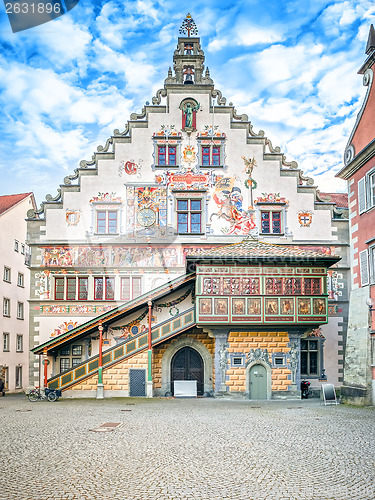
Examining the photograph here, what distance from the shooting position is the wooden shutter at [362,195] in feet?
77.8

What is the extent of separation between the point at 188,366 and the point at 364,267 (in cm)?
1005

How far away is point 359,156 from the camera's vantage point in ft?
77.0

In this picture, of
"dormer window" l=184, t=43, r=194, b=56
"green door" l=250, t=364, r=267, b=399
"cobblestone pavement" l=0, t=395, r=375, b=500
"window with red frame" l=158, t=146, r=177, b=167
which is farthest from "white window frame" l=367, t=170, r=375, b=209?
"dormer window" l=184, t=43, r=194, b=56

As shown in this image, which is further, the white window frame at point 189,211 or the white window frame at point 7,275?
the white window frame at point 7,275

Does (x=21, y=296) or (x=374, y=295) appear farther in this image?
(x=21, y=296)

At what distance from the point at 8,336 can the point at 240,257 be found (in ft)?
65.8

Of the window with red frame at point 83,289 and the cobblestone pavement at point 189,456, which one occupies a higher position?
the window with red frame at point 83,289

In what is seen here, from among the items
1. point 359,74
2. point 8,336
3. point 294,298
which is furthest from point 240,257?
point 8,336

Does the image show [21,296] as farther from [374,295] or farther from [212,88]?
[374,295]

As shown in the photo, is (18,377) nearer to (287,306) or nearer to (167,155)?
(167,155)

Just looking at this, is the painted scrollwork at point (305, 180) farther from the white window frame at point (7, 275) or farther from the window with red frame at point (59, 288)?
the white window frame at point (7, 275)

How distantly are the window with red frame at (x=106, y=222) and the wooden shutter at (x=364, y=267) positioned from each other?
1305 centimetres

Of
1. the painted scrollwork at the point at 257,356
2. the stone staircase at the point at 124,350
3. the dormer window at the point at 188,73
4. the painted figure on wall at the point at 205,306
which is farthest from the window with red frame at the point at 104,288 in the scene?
the dormer window at the point at 188,73

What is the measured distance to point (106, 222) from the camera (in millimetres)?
31094
